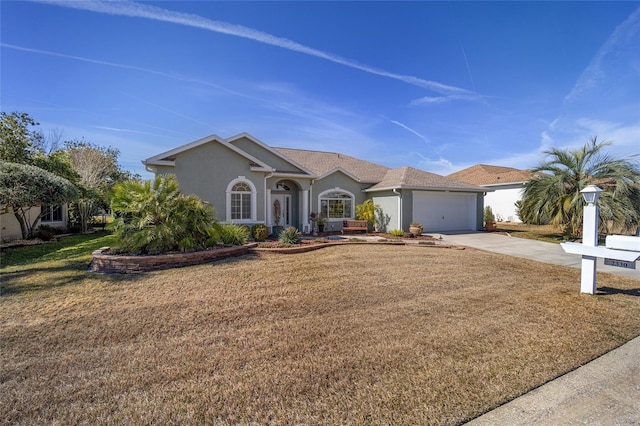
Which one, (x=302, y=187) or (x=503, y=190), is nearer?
(x=302, y=187)

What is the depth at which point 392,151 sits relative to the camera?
2677cm

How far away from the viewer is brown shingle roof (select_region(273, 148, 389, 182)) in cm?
2102

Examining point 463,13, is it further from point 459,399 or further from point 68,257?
point 68,257

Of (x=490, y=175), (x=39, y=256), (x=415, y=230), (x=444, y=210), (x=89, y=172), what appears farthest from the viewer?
(x=490, y=175)

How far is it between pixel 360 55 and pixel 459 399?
15933mm

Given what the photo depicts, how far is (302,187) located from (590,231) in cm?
1336

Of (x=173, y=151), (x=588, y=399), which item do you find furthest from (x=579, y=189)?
(x=173, y=151)

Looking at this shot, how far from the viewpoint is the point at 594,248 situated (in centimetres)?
629

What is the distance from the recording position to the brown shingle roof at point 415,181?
18.4 meters

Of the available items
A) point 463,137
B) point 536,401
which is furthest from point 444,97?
point 536,401

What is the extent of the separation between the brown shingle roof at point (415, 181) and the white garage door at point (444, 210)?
0.60 meters

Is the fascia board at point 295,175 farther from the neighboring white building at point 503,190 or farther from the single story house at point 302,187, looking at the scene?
the neighboring white building at point 503,190

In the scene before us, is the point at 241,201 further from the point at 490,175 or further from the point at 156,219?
the point at 490,175

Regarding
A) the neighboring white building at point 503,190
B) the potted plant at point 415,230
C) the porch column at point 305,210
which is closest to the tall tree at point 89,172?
the porch column at point 305,210
